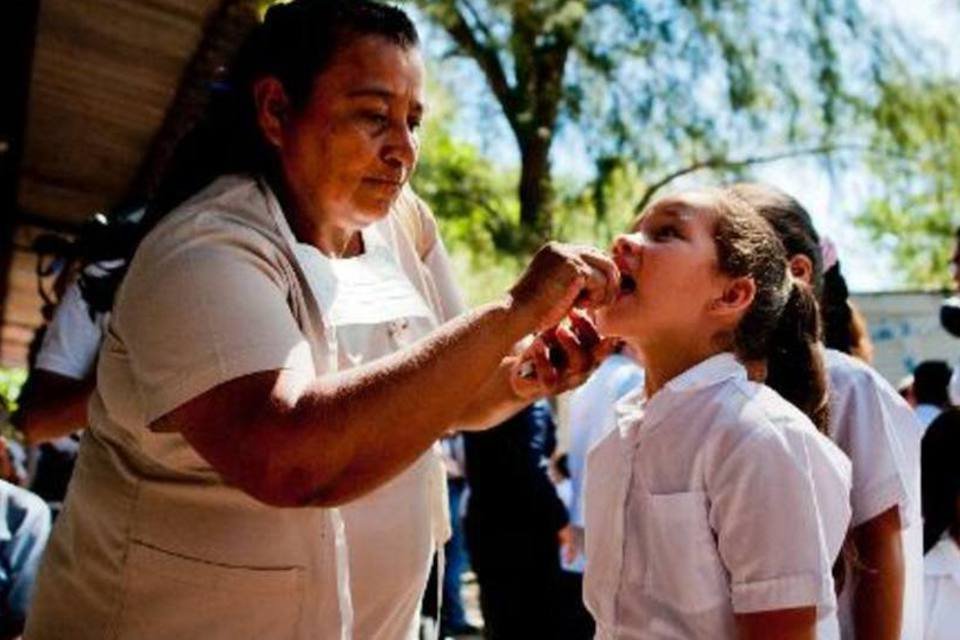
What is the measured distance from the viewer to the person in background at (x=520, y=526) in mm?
5445

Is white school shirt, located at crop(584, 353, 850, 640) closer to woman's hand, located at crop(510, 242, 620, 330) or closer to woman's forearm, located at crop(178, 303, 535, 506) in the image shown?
woman's hand, located at crop(510, 242, 620, 330)

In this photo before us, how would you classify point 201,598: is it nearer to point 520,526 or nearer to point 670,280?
point 670,280

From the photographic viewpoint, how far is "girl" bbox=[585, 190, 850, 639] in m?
1.91

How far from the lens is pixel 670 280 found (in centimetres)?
219

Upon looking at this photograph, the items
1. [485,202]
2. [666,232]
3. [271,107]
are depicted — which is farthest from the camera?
[485,202]

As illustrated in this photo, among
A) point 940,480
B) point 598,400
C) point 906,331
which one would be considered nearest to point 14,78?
point 598,400

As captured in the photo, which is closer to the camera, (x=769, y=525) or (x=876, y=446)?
(x=769, y=525)

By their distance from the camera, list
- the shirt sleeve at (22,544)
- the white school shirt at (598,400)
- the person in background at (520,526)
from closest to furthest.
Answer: the shirt sleeve at (22,544), the white school shirt at (598,400), the person in background at (520,526)

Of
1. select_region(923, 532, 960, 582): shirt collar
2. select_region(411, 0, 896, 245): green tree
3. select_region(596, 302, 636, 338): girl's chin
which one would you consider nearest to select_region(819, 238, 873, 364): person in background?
select_region(923, 532, 960, 582): shirt collar

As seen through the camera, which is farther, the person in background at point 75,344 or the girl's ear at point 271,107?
the person in background at point 75,344

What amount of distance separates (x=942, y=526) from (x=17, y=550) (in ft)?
9.27

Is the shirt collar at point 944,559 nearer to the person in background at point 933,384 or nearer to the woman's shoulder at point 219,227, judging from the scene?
the woman's shoulder at point 219,227

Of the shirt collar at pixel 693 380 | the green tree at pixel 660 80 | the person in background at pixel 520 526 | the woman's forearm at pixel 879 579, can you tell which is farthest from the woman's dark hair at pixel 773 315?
the green tree at pixel 660 80

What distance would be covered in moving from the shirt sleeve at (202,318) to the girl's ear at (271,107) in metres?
0.33
